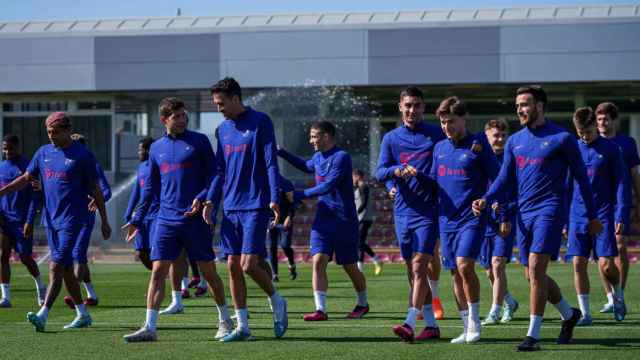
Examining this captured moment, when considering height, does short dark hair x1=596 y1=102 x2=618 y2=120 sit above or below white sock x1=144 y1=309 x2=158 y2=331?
above

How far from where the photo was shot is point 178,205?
11273 millimetres

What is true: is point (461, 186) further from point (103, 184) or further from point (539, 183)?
point (103, 184)

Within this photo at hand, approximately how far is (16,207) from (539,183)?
867 cm

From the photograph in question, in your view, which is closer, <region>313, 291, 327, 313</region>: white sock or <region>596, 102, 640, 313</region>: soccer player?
<region>596, 102, 640, 313</region>: soccer player

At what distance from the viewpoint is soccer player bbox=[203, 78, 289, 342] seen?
11.1m

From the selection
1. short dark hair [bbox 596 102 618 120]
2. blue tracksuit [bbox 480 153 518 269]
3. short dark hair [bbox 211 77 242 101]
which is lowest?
blue tracksuit [bbox 480 153 518 269]

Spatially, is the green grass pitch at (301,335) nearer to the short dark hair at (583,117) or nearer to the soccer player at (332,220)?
the soccer player at (332,220)

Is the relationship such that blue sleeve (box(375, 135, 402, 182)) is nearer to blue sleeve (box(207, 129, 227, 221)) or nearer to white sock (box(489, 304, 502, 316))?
blue sleeve (box(207, 129, 227, 221))

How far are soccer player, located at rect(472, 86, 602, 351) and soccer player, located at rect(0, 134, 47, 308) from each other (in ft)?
25.6

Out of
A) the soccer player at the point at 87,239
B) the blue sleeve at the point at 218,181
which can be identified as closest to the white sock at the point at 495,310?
the blue sleeve at the point at 218,181

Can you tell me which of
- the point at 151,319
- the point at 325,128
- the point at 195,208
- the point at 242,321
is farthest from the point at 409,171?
A: the point at 325,128

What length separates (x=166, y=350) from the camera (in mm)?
10570

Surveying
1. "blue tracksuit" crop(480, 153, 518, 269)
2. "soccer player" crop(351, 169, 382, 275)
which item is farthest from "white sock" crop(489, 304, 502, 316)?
"soccer player" crop(351, 169, 382, 275)

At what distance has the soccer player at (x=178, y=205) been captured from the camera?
11.2 metres
